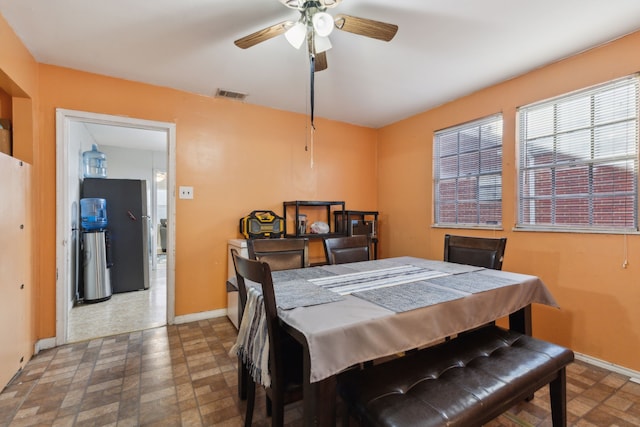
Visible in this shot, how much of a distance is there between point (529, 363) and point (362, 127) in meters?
3.52

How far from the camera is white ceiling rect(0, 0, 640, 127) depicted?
1794mm

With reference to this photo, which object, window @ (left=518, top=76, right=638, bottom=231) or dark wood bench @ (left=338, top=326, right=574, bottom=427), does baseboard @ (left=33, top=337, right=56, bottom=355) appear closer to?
dark wood bench @ (left=338, top=326, right=574, bottom=427)

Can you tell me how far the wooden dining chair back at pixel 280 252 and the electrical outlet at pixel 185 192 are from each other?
1.37 metres

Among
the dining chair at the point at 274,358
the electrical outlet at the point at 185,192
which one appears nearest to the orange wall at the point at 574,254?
the dining chair at the point at 274,358

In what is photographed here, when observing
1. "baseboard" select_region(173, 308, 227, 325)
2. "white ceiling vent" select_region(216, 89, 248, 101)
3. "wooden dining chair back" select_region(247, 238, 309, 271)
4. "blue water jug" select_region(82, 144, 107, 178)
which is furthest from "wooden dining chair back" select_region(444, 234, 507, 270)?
"blue water jug" select_region(82, 144, 107, 178)

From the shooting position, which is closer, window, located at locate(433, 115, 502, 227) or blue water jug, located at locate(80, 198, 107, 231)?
window, located at locate(433, 115, 502, 227)

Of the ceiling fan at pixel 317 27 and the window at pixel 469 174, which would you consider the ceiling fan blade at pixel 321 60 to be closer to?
the ceiling fan at pixel 317 27

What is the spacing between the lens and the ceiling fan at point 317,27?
1620 millimetres

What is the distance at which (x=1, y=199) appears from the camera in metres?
1.83

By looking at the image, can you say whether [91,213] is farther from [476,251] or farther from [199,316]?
[476,251]

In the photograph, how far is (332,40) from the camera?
213cm

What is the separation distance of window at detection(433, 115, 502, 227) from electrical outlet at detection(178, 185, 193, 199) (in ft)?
9.29

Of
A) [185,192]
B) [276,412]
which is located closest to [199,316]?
[185,192]

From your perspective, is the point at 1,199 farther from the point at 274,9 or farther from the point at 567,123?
the point at 567,123
